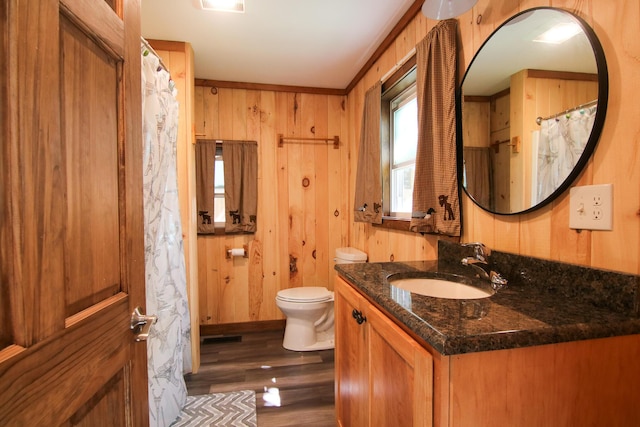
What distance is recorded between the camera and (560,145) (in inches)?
36.6

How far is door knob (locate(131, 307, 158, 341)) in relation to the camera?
807mm

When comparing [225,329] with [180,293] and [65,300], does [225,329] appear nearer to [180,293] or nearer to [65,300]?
[180,293]

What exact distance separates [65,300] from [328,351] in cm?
220

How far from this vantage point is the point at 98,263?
683mm

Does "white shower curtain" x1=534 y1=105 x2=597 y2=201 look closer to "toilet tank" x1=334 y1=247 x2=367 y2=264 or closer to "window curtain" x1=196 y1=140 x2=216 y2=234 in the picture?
"toilet tank" x1=334 y1=247 x2=367 y2=264

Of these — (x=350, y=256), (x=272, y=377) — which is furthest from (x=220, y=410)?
(x=350, y=256)

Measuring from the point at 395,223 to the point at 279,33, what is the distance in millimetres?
1552

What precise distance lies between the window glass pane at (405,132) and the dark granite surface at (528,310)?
1161 mm

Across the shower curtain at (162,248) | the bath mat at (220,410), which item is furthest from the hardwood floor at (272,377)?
the shower curtain at (162,248)

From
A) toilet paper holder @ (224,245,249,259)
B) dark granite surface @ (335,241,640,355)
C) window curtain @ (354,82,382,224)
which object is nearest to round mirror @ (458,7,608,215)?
dark granite surface @ (335,241,640,355)

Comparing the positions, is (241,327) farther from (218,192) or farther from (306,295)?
(218,192)

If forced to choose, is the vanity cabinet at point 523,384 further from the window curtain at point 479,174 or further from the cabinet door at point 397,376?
the window curtain at point 479,174

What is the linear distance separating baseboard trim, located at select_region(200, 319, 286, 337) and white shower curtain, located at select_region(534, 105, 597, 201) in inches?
101

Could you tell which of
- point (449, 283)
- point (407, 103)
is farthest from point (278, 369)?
point (407, 103)
